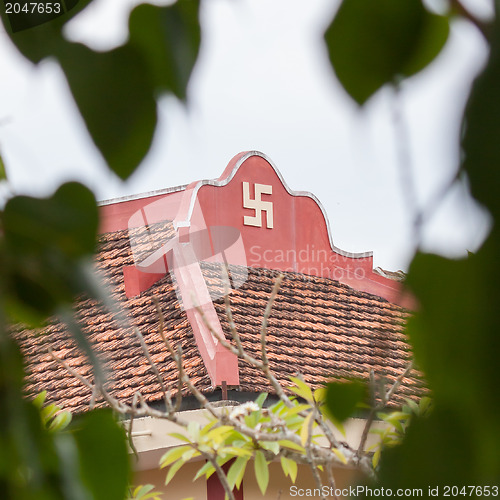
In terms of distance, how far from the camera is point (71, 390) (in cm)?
358

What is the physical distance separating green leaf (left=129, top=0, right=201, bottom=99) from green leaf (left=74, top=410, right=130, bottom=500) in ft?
0.34

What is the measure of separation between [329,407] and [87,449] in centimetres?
8

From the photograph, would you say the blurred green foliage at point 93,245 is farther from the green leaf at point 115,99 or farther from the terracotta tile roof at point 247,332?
the terracotta tile roof at point 247,332

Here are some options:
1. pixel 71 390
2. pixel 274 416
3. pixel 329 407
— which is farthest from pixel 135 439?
pixel 329 407

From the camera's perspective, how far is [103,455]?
0.21m

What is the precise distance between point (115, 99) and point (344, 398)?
0.41ft

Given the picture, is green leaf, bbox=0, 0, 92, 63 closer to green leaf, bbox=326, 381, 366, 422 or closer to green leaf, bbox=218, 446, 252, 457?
green leaf, bbox=326, 381, 366, 422

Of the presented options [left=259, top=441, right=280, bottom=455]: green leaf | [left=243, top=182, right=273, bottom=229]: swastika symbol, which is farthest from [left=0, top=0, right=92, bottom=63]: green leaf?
[left=243, top=182, right=273, bottom=229]: swastika symbol

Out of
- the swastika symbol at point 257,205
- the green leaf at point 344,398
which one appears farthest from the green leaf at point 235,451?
the swastika symbol at point 257,205

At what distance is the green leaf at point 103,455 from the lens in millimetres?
201

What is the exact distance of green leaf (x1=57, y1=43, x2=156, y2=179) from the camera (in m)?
0.20

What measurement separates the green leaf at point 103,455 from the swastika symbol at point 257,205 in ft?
13.1

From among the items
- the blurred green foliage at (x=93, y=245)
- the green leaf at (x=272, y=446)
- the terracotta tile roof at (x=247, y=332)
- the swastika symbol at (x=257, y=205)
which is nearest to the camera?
the blurred green foliage at (x=93, y=245)

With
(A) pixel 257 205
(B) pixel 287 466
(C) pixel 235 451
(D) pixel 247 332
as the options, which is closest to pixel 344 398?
(C) pixel 235 451
